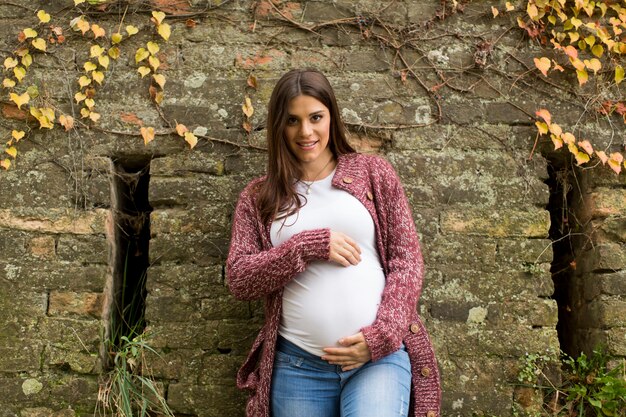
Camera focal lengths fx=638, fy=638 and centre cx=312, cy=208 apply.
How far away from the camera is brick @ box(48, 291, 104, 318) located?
3.13 m

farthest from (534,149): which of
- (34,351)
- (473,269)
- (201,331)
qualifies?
(34,351)

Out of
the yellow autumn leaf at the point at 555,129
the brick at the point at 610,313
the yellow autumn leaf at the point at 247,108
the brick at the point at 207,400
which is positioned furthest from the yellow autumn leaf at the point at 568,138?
the brick at the point at 207,400

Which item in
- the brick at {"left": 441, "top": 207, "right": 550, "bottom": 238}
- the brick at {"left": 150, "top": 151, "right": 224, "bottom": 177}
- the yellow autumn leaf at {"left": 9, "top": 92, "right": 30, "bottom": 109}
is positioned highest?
the yellow autumn leaf at {"left": 9, "top": 92, "right": 30, "bottom": 109}

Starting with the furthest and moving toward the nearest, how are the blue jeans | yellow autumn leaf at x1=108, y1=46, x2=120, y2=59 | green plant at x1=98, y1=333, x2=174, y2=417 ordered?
yellow autumn leaf at x1=108, y1=46, x2=120, y2=59, green plant at x1=98, y1=333, x2=174, y2=417, the blue jeans

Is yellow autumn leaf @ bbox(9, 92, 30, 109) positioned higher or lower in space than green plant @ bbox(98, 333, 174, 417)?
higher

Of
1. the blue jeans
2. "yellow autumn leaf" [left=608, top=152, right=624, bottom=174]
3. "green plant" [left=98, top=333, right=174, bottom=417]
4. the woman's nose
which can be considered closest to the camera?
the blue jeans

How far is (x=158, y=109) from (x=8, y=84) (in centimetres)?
77

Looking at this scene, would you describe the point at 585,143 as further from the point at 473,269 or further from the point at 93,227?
the point at 93,227

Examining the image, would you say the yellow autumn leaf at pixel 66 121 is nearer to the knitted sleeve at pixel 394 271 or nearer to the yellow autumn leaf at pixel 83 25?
the yellow autumn leaf at pixel 83 25

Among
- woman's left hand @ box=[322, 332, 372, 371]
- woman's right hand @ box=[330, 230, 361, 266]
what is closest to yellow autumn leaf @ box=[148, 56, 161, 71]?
woman's right hand @ box=[330, 230, 361, 266]

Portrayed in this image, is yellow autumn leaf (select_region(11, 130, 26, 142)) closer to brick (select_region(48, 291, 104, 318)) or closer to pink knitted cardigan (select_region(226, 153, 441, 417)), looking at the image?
brick (select_region(48, 291, 104, 318))

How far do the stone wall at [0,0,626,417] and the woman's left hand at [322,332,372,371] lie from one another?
2.86 ft

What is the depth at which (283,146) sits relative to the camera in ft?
8.61

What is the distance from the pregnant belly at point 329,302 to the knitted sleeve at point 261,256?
3.0 inches
